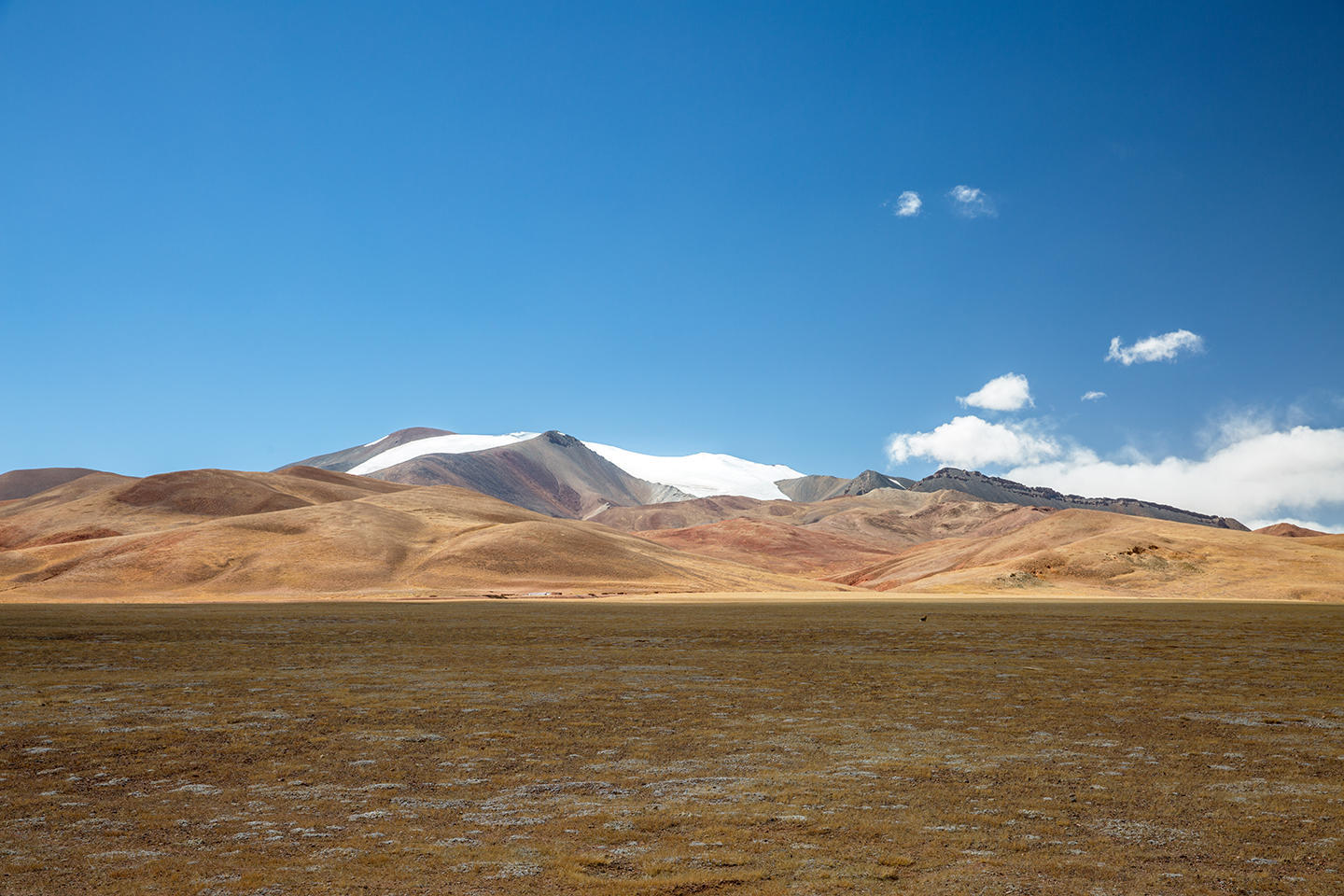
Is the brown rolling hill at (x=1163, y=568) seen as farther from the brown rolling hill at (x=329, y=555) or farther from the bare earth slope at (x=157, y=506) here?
the bare earth slope at (x=157, y=506)

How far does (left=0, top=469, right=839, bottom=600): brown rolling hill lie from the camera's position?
321 ft

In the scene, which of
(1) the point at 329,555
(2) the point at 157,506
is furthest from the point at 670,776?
(2) the point at 157,506

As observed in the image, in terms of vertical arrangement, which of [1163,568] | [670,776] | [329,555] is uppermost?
[329,555]

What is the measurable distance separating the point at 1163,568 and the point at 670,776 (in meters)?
110

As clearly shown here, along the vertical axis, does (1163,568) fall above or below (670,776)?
above

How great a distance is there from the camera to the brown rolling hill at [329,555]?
97.8m

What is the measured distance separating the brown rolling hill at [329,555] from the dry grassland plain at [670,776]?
7544 centimetres

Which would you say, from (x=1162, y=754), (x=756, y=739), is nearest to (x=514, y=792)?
(x=756, y=739)

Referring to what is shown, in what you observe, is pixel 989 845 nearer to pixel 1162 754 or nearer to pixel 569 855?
pixel 569 855

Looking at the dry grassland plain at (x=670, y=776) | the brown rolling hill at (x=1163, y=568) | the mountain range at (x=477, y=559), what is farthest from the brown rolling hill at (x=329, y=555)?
the dry grassland plain at (x=670, y=776)

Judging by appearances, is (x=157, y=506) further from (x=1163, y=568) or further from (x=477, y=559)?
(x=1163, y=568)

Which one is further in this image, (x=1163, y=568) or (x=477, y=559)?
(x=477, y=559)

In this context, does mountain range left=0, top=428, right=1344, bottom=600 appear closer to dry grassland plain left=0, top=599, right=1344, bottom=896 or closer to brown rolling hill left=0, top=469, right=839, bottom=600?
brown rolling hill left=0, top=469, right=839, bottom=600

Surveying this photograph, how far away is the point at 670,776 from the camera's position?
12469mm
